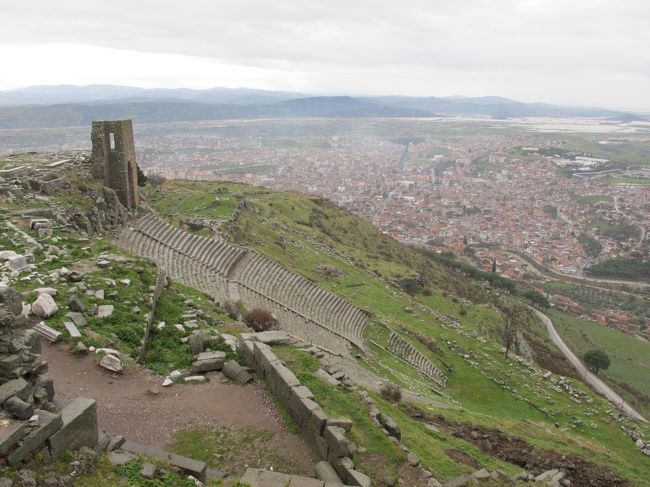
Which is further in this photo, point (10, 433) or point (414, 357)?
point (414, 357)

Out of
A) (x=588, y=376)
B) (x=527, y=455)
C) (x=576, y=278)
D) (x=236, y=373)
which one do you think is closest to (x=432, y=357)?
(x=527, y=455)

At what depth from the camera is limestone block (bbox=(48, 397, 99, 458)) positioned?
293 inches

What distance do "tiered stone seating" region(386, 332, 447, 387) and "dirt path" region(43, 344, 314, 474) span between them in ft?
57.8

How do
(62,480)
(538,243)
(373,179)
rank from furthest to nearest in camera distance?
(373,179)
(538,243)
(62,480)

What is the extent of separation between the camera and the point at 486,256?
100125mm

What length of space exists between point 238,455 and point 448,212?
136791 mm

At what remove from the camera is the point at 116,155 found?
90.3 ft

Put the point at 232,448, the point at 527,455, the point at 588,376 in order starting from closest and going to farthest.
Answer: the point at 232,448 < the point at 527,455 < the point at 588,376

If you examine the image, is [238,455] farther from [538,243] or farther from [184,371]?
[538,243]

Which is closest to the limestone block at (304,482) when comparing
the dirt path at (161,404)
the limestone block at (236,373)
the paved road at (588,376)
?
the dirt path at (161,404)

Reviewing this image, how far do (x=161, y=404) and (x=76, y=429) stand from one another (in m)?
3.23

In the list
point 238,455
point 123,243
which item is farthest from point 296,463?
point 123,243

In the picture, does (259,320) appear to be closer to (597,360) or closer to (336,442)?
(336,442)

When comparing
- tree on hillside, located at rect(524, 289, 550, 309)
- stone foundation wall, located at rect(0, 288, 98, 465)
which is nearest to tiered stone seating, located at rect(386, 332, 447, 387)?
stone foundation wall, located at rect(0, 288, 98, 465)
